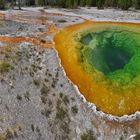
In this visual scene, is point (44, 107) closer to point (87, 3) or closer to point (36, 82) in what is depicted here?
point (36, 82)

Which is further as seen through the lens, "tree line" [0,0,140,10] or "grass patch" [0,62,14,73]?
"tree line" [0,0,140,10]

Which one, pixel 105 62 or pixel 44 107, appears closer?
pixel 44 107

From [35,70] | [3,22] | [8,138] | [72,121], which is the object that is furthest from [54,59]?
[3,22]

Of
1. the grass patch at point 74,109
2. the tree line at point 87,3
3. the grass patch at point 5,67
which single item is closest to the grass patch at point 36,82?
the grass patch at point 5,67

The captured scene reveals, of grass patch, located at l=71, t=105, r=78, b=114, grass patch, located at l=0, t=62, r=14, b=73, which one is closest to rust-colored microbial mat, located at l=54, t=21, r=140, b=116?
grass patch, located at l=71, t=105, r=78, b=114

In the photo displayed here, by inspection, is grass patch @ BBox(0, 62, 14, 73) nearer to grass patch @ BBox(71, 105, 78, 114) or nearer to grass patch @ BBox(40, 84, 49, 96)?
grass patch @ BBox(40, 84, 49, 96)

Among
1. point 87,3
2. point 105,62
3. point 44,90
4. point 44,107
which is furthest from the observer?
point 87,3

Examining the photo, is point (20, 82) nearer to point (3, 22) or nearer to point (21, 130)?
point (21, 130)

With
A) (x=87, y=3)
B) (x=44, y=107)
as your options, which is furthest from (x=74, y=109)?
(x=87, y=3)
